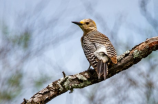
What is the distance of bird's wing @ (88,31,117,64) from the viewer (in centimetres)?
477

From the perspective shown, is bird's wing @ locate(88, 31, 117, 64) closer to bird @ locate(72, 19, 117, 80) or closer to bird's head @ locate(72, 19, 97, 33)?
bird @ locate(72, 19, 117, 80)

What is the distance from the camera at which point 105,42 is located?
18.6 ft

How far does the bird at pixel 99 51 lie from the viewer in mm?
4594

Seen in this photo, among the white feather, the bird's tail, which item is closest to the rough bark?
the bird's tail

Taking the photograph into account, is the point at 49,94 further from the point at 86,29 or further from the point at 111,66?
the point at 86,29

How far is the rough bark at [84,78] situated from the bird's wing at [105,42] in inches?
6.5

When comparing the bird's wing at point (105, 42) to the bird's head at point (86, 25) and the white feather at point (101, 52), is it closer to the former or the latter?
the white feather at point (101, 52)

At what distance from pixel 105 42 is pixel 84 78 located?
1.40m

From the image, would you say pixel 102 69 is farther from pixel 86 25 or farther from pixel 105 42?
pixel 86 25

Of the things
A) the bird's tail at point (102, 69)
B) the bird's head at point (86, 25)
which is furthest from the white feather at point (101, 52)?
the bird's head at point (86, 25)

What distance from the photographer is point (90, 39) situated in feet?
19.3

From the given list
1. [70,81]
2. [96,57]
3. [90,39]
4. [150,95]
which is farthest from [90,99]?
[70,81]

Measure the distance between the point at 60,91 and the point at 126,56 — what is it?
112 cm

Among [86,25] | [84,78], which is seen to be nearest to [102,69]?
[84,78]
